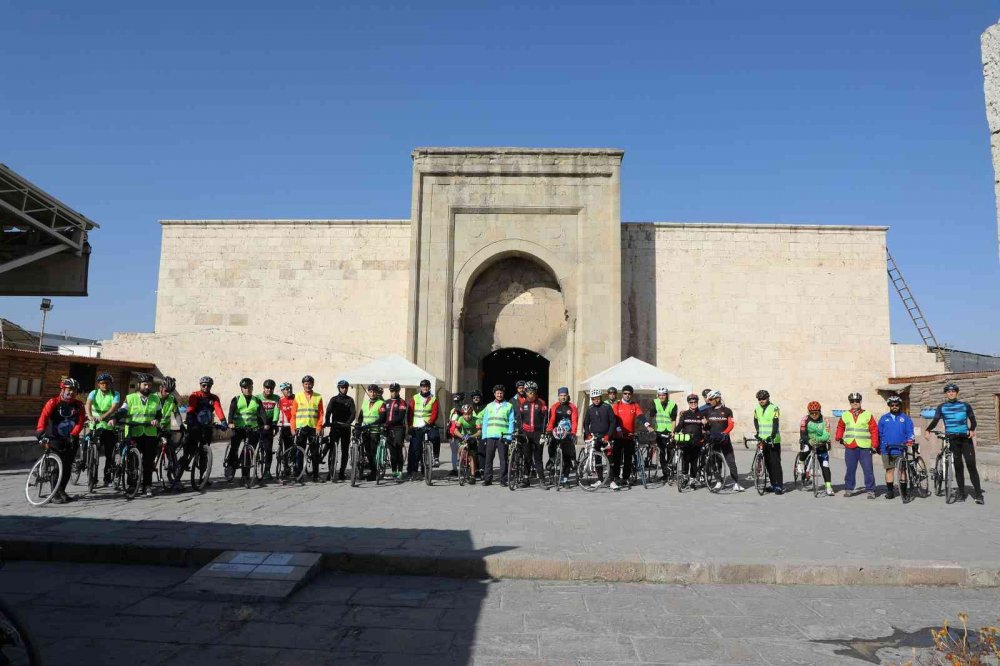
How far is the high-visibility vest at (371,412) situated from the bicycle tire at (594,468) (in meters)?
3.64

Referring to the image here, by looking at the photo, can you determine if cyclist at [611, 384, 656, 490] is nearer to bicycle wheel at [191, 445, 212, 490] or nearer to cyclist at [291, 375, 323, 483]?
cyclist at [291, 375, 323, 483]

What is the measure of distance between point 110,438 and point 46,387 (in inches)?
435

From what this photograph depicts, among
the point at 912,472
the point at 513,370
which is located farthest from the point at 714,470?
the point at 513,370

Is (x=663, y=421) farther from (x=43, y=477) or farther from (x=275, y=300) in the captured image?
(x=275, y=300)

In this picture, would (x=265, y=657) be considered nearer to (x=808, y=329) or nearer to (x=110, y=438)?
(x=110, y=438)

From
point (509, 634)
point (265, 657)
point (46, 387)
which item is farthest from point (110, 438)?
point (46, 387)

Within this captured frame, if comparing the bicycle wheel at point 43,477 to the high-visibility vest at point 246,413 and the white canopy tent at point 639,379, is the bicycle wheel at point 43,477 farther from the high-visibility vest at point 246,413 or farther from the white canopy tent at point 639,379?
the white canopy tent at point 639,379

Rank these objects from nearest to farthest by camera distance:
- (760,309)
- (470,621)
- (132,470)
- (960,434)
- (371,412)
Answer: (470,621) < (132,470) < (960,434) < (371,412) < (760,309)

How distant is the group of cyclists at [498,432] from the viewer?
31.7 ft

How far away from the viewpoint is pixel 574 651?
3963 millimetres

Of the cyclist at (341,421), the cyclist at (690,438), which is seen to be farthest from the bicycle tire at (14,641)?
the cyclist at (690,438)

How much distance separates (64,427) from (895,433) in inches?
474

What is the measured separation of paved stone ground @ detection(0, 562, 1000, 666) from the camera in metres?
3.90

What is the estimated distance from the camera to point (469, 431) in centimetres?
1206
